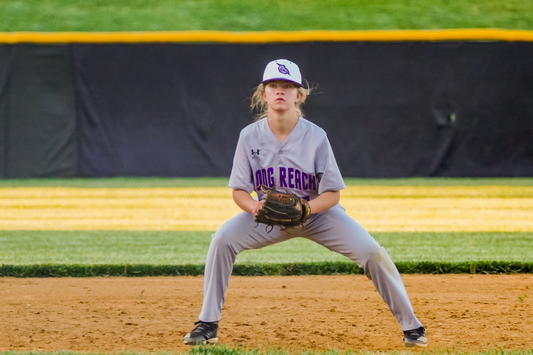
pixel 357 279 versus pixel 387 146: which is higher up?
pixel 387 146

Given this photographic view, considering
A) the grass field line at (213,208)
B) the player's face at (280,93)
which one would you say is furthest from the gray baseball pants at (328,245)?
the grass field line at (213,208)

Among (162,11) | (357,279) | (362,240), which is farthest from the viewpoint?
(162,11)

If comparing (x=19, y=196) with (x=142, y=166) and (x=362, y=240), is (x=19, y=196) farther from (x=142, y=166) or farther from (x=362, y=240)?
(x=362, y=240)

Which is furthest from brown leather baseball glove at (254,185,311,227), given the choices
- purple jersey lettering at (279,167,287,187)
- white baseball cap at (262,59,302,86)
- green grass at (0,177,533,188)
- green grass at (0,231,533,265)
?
green grass at (0,177,533,188)

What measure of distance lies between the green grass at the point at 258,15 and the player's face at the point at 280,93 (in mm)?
10689

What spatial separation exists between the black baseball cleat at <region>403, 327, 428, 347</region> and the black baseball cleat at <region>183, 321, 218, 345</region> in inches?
35.9

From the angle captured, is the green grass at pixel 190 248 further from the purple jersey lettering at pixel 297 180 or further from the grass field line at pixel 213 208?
the purple jersey lettering at pixel 297 180

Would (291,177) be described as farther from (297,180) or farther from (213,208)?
(213,208)

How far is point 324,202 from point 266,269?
2322 millimetres

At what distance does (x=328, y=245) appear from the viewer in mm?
3066

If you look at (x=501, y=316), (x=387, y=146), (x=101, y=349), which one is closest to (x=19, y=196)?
(x=387, y=146)

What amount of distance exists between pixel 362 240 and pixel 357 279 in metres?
2.08

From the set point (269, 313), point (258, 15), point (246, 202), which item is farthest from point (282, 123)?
point (258, 15)

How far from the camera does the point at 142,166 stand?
11109 millimetres
